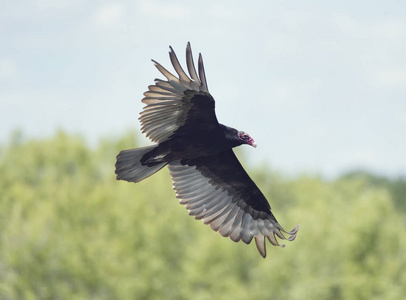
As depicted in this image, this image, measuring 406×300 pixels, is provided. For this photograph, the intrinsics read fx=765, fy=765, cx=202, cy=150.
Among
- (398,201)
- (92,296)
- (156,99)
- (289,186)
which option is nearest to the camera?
(156,99)

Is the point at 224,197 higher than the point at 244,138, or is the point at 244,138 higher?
the point at 244,138

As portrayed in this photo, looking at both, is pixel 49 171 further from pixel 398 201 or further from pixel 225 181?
pixel 225 181

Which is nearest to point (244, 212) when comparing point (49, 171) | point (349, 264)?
point (349, 264)

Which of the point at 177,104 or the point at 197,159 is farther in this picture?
the point at 197,159

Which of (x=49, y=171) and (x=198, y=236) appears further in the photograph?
(x=49, y=171)

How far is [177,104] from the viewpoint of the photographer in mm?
8234

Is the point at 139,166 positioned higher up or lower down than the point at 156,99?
lower down

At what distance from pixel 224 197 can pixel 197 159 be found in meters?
0.63

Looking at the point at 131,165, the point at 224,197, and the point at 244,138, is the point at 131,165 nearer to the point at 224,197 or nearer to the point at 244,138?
the point at 244,138

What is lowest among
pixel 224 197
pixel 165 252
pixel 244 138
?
pixel 165 252

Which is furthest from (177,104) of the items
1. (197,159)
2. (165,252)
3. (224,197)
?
(165,252)

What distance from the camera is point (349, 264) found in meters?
29.7

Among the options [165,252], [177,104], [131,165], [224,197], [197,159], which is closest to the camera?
[177,104]

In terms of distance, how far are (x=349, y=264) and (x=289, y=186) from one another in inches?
813
